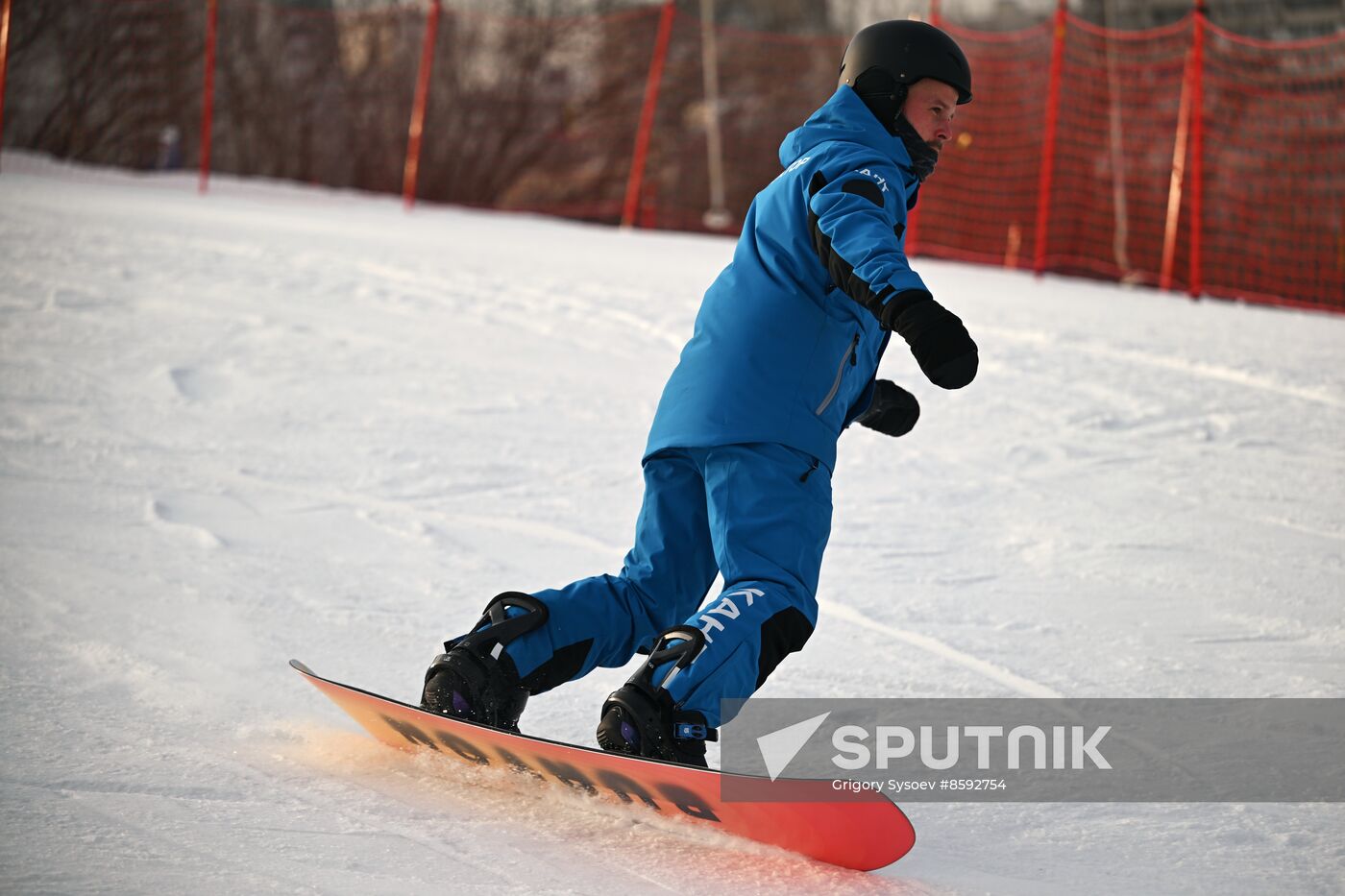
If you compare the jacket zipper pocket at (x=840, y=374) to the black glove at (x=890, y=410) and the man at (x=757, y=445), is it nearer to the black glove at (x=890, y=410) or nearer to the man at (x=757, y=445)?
the man at (x=757, y=445)

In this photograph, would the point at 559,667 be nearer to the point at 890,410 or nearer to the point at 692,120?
the point at 890,410

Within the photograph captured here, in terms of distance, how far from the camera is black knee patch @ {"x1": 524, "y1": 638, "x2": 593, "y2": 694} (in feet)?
8.24

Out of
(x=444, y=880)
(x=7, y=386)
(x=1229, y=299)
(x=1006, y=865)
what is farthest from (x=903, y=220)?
(x=1229, y=299)

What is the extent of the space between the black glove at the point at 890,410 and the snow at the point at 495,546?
73 cm

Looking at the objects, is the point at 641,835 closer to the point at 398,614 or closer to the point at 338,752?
the point at 338,752

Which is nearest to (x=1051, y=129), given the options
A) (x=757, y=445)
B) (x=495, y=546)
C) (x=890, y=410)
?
(x=495, y=546)

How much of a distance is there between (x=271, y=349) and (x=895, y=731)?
448cm

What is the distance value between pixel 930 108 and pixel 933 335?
1.94 ft

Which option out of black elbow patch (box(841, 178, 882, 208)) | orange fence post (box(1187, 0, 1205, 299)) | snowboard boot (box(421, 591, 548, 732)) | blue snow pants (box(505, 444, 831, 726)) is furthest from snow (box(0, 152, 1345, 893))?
black elbow patch (box(841, 178, 882, 208))

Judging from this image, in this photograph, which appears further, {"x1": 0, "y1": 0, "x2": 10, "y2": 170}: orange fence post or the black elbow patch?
{"x1": 0, "y1": 0, "x2": 10, "y2": 170}: orange fence post

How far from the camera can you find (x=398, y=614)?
3615 millimetres

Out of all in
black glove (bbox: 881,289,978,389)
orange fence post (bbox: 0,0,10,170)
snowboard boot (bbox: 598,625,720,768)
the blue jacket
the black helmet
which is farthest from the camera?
orange fence post (bbox: 0,0,10,170)

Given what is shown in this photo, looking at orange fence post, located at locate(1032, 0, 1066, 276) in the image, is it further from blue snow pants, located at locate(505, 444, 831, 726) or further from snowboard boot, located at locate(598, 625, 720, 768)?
snowboard boot, located at locate(598, 625, 720, 768)

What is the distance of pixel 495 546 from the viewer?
429cm
